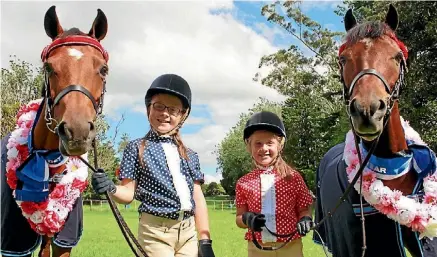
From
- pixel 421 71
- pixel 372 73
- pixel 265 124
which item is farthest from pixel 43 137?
pixel 421 71

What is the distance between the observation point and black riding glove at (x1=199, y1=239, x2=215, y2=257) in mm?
3980

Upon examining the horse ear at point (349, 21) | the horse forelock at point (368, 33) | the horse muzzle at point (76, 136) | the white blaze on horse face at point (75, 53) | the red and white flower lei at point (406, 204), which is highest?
the horse ear at point (349, 21)

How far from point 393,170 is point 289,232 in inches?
52.4

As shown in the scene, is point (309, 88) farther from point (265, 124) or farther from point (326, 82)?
point (265, 124)

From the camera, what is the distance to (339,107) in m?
32.2

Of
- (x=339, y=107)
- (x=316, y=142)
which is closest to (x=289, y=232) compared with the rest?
(x=339, y=107)

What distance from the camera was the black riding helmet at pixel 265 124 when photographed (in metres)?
4.54

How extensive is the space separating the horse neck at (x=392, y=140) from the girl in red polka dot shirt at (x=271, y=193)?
111 cm

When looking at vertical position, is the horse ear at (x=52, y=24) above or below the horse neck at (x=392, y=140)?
above

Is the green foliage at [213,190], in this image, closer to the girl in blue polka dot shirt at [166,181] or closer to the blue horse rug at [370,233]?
the girl in blue polka dot shirt at [166,181]

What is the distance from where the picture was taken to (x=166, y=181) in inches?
164

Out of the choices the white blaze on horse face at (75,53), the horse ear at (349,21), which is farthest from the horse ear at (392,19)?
the white blaze on horse face at (75,53)

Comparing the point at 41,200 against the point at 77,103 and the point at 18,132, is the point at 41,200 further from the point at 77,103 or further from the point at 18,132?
the point at 77,103

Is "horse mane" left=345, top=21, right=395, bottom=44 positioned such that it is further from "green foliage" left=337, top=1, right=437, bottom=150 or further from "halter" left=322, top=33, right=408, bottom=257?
"green foliage" left=337, top=1, right=437, bottom=150
